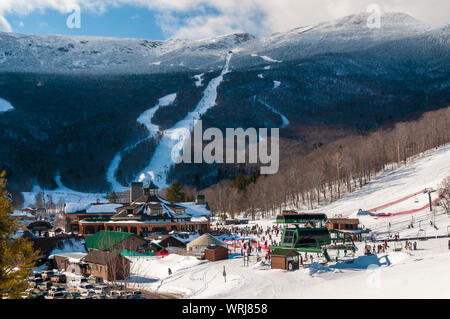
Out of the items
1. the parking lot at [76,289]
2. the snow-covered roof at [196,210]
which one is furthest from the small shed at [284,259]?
the snow-covered roof at [196,210]

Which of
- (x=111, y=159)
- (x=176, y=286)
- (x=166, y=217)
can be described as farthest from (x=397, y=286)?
(x=111, y=159)

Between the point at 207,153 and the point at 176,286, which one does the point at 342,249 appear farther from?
the point at 207,153

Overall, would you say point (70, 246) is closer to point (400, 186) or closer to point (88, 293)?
point (88, 293)

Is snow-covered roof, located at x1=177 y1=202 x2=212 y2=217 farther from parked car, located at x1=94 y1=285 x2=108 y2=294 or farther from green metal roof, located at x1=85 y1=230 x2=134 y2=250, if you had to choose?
parked car, located at x1=94 y1=285 x2=108 y2=294

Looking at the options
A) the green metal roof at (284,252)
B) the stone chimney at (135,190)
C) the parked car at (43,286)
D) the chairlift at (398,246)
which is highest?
the stone chimney at (135,190)

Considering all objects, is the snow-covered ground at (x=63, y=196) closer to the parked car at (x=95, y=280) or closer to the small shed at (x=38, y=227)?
the small shed at (x=38, y=227)

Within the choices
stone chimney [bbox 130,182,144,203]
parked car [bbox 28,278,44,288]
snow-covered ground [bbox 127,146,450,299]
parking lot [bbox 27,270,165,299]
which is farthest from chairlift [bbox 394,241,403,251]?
stone chimney [bbox 130,182,144,203]
